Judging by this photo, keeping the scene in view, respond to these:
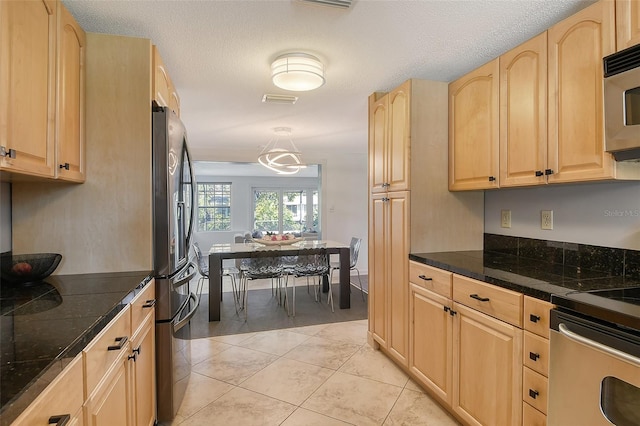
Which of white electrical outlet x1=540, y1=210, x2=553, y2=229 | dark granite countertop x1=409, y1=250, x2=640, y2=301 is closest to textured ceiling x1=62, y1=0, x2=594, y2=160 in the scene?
white electrical outlet x1=540, y1=210, x2=553, y2=229

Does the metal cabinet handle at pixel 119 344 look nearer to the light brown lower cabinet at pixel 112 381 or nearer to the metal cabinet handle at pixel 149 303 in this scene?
the light brown lower cabinet at pixel 112 381

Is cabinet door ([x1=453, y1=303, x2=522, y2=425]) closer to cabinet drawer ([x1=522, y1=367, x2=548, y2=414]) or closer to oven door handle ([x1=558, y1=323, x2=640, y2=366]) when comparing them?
cabinet drawer ([x1=522, y1=367, x2=548, y2=414])

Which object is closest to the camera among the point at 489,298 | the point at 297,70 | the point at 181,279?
the point at 489,298

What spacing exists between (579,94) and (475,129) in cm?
65

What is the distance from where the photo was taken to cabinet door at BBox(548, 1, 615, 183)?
1.46m

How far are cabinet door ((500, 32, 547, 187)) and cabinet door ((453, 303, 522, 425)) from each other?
0.80 meters

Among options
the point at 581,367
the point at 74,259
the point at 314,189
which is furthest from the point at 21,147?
the point at 314,189

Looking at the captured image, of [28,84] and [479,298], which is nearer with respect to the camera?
[28,84]

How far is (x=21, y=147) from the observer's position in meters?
1.22

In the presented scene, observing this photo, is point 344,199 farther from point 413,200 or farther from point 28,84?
point 28,84

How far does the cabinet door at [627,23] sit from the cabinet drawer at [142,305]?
230cm

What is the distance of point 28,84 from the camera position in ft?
4.15

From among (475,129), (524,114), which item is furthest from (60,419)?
(475,129)

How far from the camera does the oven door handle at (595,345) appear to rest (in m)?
1.04
